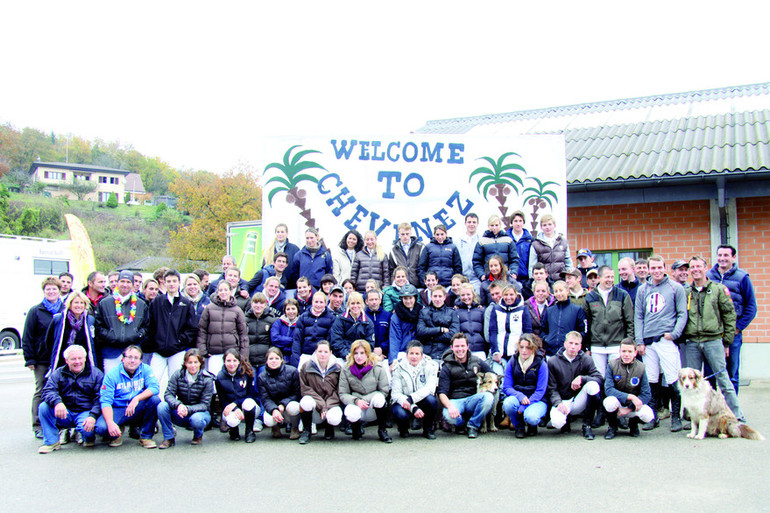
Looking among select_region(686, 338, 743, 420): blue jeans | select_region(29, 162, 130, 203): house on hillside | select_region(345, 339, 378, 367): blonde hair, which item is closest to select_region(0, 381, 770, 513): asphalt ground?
select_region(686, 338, 743, 420): blue jeans

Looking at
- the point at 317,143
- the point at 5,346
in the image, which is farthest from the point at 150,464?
the point at 5,346

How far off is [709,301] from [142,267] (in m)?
48.2

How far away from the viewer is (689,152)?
424 inches

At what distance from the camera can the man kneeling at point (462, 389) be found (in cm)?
704

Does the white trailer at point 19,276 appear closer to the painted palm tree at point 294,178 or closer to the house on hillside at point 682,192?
the painted palm tree at point 294,178

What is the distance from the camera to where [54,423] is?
6.67 meters

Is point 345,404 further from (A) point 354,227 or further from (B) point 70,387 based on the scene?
(A) point 354,227

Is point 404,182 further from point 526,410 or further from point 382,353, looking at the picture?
point 526,410

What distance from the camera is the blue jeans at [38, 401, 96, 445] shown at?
6.59 meters

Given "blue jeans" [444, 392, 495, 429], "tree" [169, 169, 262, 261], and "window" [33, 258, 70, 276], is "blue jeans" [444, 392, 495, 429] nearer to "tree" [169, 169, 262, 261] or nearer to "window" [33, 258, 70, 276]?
"window" [33, 258, 70, 276]

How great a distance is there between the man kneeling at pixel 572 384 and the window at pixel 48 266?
1700 centimetres

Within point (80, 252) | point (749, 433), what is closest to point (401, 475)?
point (749, 433)

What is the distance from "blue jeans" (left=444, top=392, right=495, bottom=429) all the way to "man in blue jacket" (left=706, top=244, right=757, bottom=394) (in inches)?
107

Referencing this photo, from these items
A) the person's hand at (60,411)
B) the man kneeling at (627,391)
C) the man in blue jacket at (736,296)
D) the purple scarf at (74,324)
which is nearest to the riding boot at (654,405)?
the man kneeling at (627,391)
